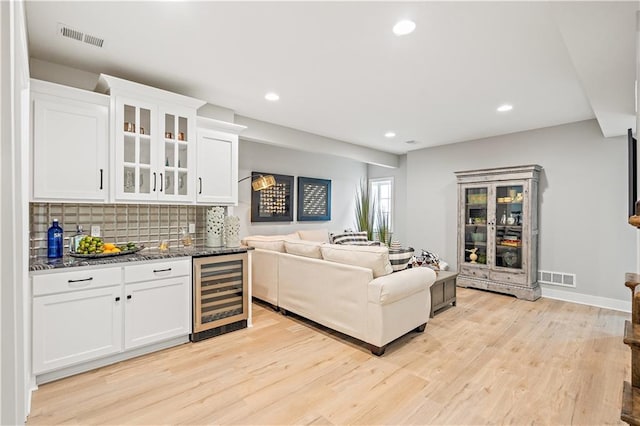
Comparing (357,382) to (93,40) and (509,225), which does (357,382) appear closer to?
(93,40)

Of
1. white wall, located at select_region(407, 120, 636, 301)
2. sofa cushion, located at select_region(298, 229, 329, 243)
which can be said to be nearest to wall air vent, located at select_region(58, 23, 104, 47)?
sofa cushion, located at select_region(298, 229, 329, 243)

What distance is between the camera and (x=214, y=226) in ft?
11.0

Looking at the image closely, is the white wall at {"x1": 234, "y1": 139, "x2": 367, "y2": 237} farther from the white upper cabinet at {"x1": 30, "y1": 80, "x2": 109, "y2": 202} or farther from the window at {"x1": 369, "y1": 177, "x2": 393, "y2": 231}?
the white upper cabinet at {"x1": 30, "y1": 80, "x2": 109, "y2": 202}

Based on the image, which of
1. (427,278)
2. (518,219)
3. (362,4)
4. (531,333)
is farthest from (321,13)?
(518,219)

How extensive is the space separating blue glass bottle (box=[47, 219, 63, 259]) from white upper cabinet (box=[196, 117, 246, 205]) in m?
1.15

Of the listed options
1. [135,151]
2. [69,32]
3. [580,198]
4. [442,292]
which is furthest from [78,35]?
[580,198]

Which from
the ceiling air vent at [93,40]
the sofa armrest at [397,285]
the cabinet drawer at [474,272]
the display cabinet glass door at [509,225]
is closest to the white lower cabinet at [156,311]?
the sofa armrest at [397,285]

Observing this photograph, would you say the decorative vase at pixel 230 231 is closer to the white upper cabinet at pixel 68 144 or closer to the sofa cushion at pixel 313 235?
the white upper cabinet at pixel 68 144

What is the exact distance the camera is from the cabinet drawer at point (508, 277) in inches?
177

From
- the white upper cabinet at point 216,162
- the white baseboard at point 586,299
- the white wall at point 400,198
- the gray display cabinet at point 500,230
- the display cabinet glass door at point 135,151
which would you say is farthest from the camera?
the white wall at point 400,198

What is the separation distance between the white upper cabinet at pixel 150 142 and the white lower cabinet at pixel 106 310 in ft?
2.28

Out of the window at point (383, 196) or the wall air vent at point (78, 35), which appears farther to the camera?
the window at point (383, 196)

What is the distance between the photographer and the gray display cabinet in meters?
4.48

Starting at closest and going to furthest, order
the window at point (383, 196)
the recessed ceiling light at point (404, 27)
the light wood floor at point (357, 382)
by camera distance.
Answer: the light wood floor at point (357, 382) < the recessed ceiling light at point (404, 27) < the window at point (383, 196)
